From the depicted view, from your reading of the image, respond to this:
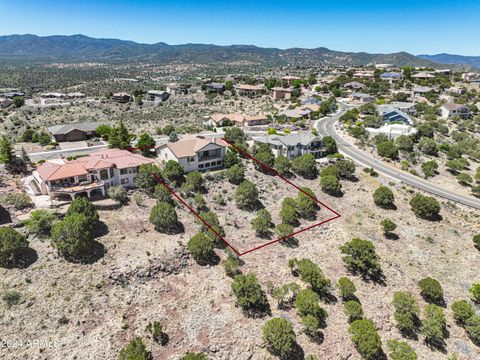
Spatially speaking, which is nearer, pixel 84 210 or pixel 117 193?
pixel 84 210

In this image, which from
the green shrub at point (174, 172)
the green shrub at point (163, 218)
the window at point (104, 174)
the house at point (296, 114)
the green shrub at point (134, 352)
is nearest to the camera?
the green shrub at point (134, 352)

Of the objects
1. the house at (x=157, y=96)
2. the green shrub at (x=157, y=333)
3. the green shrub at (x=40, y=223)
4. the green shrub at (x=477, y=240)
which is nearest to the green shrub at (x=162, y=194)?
the green shrub at (x=40, y=223)

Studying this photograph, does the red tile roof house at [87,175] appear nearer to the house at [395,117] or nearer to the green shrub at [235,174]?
the green shrub at [235,174]

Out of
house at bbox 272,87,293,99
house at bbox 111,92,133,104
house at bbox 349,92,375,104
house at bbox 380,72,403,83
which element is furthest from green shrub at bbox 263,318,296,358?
house at bbox 380,72,403,83

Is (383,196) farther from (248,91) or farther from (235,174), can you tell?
(248,91)

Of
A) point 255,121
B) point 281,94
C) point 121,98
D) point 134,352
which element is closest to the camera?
point 134,352

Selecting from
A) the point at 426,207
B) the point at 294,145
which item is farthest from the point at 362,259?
the point at 294,145
